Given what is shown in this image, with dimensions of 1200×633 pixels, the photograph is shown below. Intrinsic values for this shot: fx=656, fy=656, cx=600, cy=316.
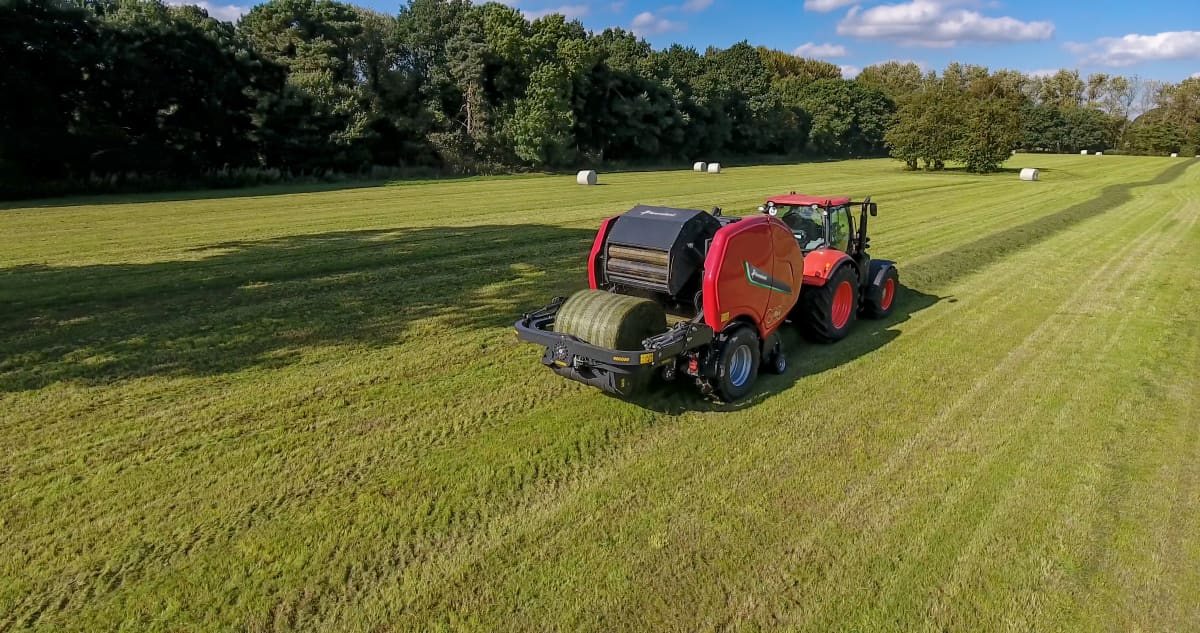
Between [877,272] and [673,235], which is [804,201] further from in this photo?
[673,235]

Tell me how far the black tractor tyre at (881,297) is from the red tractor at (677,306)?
2256 mm

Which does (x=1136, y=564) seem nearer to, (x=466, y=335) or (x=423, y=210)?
(x=466, y=335)

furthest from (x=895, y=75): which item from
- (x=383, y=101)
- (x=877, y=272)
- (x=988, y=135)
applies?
(x=877, y=272)

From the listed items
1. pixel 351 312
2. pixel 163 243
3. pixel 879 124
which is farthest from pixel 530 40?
pixel 879 124

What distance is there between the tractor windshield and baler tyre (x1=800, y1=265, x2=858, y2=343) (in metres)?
0.49

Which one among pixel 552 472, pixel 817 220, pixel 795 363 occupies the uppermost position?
pixel 817 220

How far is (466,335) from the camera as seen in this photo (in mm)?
8273

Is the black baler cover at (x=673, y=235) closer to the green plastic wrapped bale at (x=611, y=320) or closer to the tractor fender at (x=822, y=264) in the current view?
the green plastic wrapped bale at (x=611, y=320)

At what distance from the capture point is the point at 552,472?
4965mm

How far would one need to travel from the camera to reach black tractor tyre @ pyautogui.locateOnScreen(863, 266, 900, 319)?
9.00 m

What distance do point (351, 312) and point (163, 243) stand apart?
8404mm

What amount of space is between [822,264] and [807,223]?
0.86 meters

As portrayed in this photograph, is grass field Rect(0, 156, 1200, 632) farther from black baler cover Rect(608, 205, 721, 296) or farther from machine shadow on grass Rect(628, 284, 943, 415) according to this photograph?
black baler cover Rect(608, 205, 721, 296)

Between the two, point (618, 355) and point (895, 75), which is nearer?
point (618, 355)
